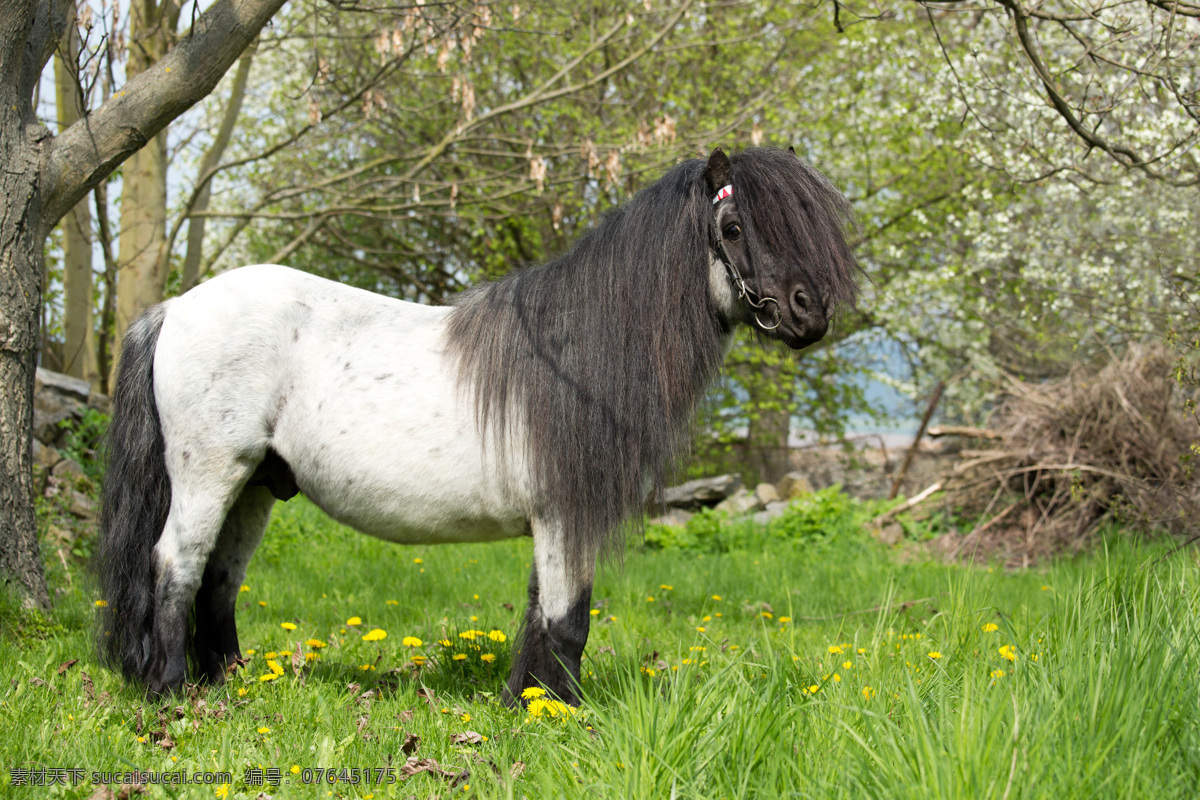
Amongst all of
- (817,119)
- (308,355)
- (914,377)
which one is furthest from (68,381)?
(914,377)

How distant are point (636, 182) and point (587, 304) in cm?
716

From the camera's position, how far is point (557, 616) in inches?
115

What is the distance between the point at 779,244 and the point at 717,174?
35 cm

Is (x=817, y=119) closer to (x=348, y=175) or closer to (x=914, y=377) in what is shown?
(x=914, y=377)

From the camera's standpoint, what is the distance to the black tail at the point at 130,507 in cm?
323

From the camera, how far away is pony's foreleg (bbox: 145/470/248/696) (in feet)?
10.1

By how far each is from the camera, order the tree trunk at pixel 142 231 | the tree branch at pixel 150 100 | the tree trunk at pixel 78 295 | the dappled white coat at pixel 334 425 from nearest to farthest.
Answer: the dappled white coat at pixel 334 425
the tree branch at pixel 150 100
the tree trunk at pixel 142 231
the tree trunk at pixel 78 295

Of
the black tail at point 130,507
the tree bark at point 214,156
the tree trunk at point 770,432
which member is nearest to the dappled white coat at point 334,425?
the black tail at point 130,507

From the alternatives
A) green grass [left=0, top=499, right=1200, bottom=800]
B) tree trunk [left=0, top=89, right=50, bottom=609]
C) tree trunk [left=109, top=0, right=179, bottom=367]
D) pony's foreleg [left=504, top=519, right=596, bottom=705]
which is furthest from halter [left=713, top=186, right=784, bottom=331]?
tree trunk [left=109, top=0, right=179, bottom=367]

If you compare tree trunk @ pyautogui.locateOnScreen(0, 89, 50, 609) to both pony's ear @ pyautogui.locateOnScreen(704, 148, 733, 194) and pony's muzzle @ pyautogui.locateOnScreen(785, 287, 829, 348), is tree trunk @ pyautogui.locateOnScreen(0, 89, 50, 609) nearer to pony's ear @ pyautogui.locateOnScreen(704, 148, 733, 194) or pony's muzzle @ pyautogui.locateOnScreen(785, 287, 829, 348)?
pony's ear @ pyautogui.locateOnScreen(704, 148, 733, 194)

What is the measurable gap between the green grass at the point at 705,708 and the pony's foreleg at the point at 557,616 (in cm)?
13

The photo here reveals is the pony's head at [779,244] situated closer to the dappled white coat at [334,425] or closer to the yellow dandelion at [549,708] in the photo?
the dappled white coat at [334,425]

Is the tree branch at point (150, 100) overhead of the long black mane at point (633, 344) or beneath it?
overhead

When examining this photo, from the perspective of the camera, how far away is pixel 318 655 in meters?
3.69
